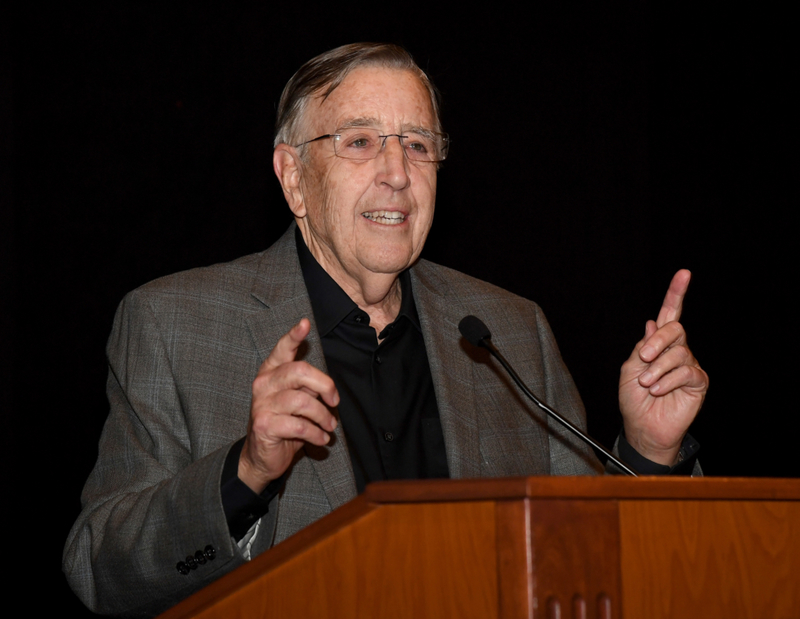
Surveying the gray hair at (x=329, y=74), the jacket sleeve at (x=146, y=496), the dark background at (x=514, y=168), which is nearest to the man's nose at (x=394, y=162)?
the gray hair at (x=329, y=74)

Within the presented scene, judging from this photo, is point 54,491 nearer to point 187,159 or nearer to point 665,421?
point 187,159

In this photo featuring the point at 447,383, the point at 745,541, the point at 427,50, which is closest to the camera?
the point at 745,541

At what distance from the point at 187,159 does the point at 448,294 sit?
1.12 m

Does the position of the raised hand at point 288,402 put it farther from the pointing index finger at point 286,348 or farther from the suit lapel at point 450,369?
the suit lapel at point 450,369

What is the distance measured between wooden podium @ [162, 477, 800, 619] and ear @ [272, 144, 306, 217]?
1.35 meters

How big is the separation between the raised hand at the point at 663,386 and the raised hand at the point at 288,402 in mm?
707

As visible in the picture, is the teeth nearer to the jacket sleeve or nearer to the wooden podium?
the jacket sleeve

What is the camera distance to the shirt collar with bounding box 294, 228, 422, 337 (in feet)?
7.04

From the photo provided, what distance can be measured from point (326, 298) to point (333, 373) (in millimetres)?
207

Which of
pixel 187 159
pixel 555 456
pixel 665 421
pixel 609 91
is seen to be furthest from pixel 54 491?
pixel 609 91

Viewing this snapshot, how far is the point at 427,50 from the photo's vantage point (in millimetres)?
3301

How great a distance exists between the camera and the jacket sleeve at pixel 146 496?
150 cm

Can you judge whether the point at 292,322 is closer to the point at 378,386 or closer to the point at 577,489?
the point at 378,386

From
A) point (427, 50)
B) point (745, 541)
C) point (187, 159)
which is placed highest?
point (427, 50)
